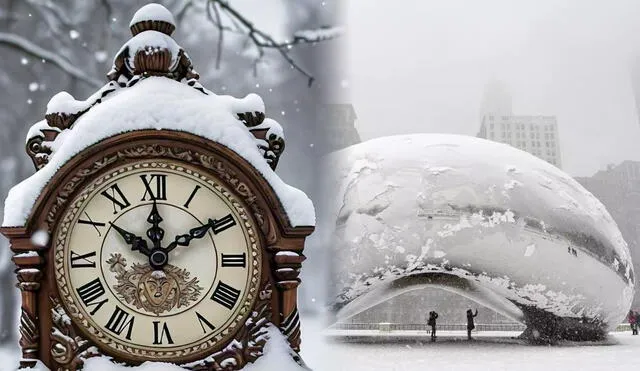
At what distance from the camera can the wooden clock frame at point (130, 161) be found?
80 cm

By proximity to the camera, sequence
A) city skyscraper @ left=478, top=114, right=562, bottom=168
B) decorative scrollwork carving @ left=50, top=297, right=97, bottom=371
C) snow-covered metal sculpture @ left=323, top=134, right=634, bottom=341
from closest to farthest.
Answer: decorative scrollwork carving @ left=50, top=297, right=97, bottom=371 < snow-covered metal sculpture @ left=323, top=134, right=634, bottom=341 < city skyscraper @ left=478, top=114, right=562, bottom=168

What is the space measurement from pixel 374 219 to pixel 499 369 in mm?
623

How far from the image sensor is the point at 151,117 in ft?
2.74

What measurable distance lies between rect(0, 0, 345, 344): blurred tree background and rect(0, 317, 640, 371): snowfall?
0.65ft

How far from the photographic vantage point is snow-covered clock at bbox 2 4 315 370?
81 cm

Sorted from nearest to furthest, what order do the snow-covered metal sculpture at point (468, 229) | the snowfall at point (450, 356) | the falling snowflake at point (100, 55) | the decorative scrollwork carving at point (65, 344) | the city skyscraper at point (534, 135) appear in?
the decorative scrollwork carving at point (65, 344) → the snowfall at point (450, 356) → the snow-covered metal sculpture at point (468, 229) → the falling snowflake at point (100, 55) → the city skyscraper at point (534, 135)

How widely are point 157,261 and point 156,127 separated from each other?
18 cm

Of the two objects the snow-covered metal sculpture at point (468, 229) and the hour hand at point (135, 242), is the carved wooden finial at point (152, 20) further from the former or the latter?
the snow-covered metal sculpture at point (468, 229)

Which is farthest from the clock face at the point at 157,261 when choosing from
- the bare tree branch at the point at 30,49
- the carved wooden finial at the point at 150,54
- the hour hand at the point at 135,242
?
the bare tree branch at the point at 30,49

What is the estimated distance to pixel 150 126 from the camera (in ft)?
2.72

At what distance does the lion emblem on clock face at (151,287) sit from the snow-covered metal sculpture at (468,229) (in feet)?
3.68

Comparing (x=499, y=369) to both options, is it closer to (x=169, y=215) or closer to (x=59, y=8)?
(x=169, y=215)

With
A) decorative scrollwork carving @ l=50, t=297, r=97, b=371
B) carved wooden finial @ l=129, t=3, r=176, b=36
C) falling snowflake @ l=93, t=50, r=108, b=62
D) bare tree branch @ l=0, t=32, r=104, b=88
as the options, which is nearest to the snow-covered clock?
decorative scrollwork carving @ l=50, t=297, r=97, b=371

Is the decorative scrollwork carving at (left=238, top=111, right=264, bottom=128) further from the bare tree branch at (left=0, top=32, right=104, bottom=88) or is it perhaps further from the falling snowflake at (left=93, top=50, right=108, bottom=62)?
the falling snowflake at (left=93, top=50, right=108, bottom=62)
